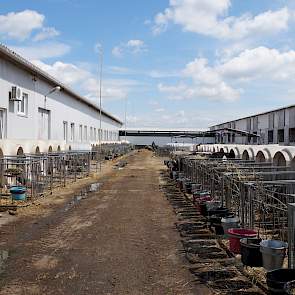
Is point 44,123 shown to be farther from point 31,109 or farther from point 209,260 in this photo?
point 209,260

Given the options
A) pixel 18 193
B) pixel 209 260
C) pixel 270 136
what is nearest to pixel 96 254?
pixel 209 260

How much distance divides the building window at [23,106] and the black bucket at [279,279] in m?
20.5

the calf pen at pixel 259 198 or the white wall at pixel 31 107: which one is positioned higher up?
the white wall at pixel 31 107

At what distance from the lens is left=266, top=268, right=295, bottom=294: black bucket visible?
605 centimetres

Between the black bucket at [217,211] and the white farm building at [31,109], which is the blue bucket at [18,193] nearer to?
the white farm building at [31,109]

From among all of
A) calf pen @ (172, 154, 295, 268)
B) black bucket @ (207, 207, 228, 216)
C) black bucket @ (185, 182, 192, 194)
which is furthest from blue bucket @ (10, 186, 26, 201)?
black bucket @ (185, 182, 192, 194)

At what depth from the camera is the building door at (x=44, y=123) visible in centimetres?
2973

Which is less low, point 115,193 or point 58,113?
point 58,113

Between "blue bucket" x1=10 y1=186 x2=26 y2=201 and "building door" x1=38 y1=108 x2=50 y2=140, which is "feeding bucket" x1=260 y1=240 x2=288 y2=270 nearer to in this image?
"blue bucket" x1=10 y1=186 x2=26 y2=201

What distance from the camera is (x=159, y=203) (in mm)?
16609

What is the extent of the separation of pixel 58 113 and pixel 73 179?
11539mm

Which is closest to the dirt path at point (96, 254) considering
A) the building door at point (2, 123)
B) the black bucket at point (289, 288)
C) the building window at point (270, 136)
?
the black bucket at point (289, 288)

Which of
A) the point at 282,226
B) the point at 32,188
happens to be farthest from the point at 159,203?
the point at 282,226

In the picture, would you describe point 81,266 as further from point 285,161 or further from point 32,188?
point 285,161
